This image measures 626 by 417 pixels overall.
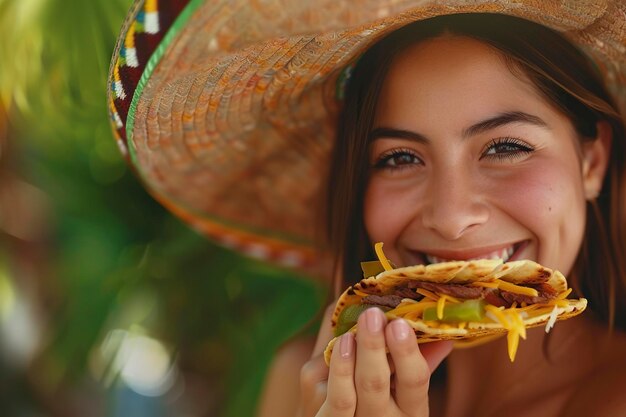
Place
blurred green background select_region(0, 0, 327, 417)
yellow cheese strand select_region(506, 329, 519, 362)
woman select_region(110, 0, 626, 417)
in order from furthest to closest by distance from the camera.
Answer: blurred green background select_region(0, 0, 327, 417)
woman select_region(110, 0, 626, 417)
yellow cheese strand select_region(506, 329, 519, 362)

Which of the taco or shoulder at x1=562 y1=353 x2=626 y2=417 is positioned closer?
the taco

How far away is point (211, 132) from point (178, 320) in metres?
1.08

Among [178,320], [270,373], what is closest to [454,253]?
[270,373]

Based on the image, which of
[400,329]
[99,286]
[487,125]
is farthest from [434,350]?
[99,286]

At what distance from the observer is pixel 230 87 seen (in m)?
2.11

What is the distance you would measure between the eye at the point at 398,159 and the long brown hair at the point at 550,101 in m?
0.06

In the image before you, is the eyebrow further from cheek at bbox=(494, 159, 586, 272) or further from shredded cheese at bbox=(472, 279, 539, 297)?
shredded cheese at bbox=(472, 279, 539, 297)

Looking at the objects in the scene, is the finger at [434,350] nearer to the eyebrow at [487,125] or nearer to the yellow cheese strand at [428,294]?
the yellow cheese strand at [428,294]

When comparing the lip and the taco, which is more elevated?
the lip

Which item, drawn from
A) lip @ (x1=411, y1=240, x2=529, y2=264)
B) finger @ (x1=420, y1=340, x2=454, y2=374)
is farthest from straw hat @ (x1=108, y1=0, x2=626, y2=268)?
finger @ (x1=420, y1=340, x2=454, y2=374)

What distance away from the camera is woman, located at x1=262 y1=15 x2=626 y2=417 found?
1.91m

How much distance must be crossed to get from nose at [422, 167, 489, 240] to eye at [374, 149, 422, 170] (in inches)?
5.6

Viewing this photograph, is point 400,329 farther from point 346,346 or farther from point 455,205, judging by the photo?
point 455,205

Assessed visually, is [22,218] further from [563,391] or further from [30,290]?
[563,391]
